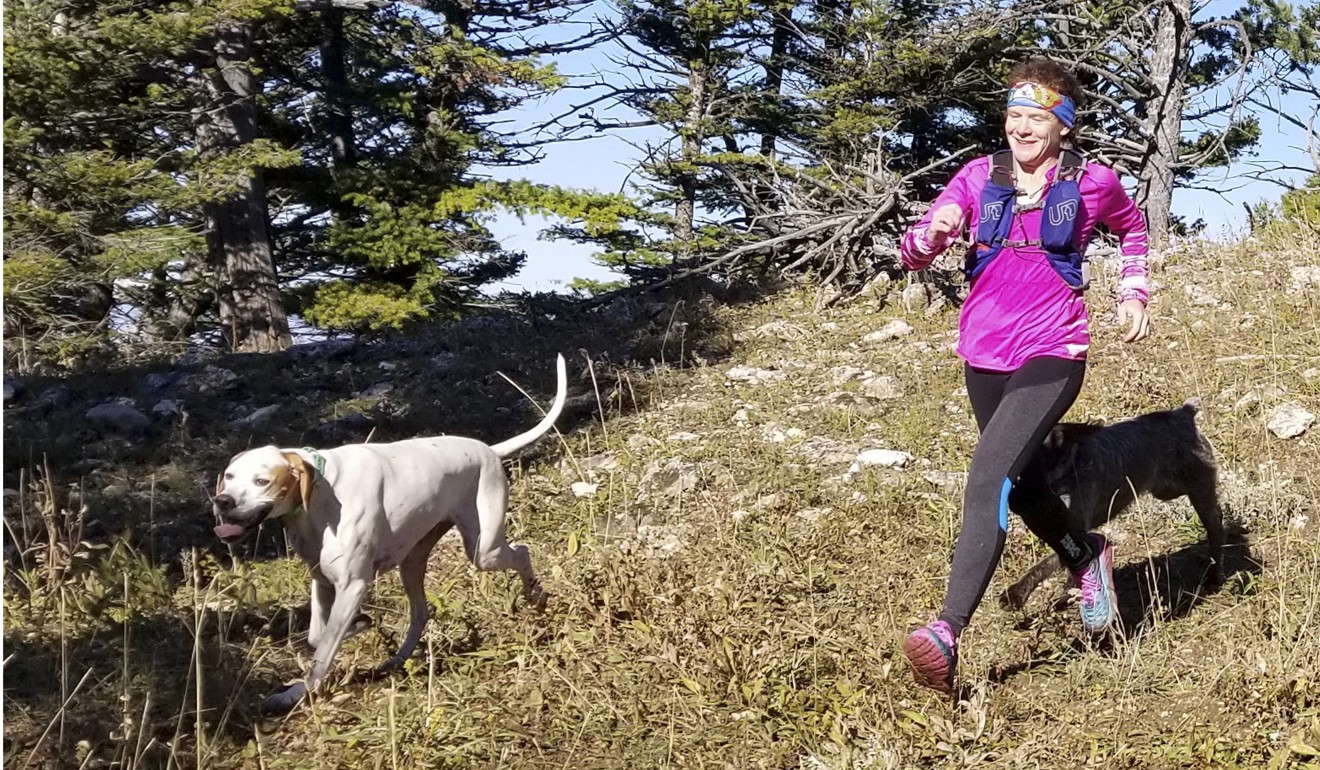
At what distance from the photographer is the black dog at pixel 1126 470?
13.1 ft

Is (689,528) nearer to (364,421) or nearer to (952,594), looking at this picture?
(952,594)

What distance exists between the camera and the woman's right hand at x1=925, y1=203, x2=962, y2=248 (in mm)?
3348

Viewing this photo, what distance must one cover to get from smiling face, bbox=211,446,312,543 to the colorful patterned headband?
2.43 meters

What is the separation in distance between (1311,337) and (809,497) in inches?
139

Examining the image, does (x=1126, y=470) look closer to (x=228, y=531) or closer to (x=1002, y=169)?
(x=1002, y=169)

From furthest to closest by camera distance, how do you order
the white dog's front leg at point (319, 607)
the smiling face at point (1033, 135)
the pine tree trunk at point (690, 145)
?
1. the pine tree trunk at point (690, 145)
2. the white dog's front leg at point (319, 607)
3. the smiling face at point (1033, 135)

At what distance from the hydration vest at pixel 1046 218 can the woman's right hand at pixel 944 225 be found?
0.09m

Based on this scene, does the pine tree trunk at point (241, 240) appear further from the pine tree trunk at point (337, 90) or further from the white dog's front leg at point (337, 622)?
the white dog's front leg at point (337, 622)

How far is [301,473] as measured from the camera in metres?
3.39

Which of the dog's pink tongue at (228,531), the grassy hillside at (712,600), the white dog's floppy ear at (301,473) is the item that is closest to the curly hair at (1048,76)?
the grassy hillside at (712,600)

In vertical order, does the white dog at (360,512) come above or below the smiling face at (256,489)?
below

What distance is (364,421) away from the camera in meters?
7.09

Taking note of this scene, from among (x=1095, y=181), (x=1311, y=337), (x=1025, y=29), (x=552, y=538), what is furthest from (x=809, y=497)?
(x=1025, y=29)

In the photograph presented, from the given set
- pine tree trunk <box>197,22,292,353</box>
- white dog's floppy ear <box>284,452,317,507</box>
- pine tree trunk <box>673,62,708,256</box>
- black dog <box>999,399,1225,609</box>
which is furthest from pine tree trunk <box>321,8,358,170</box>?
black dog <box>999,399,1225,609</box>
